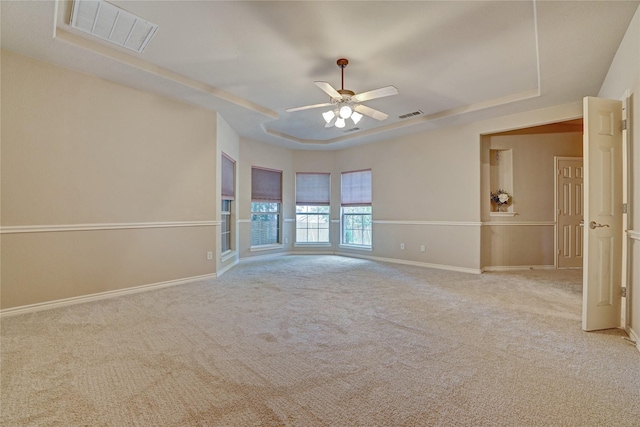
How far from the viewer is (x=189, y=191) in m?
4.28

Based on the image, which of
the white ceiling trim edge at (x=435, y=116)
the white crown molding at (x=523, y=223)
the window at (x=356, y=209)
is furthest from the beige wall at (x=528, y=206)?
the window at (x=356, y=209)

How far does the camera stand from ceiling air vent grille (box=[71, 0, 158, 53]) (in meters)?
2.39

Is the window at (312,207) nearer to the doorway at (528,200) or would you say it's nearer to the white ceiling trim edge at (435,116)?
the white ceiling trim edge at (435,116)

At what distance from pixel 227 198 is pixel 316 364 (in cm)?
406

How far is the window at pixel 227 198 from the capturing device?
527 cm

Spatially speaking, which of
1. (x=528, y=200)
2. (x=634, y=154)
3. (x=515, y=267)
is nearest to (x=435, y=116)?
(x=528, y=200)

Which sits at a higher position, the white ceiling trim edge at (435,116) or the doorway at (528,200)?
the white ceiling trim edge at (435,116)

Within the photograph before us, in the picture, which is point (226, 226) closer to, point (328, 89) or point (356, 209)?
point (356, 209)

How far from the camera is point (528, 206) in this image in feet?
17.7

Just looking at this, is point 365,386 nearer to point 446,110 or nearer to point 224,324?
point 224,324

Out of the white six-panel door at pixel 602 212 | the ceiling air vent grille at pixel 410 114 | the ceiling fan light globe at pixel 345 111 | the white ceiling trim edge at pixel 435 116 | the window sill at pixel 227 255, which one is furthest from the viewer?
the window sill at pixel 227 255

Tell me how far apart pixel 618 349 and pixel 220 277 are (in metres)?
4.40

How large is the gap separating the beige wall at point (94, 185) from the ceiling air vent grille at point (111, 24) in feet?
2.81

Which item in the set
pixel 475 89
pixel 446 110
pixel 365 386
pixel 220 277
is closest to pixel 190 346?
pixel 365 386
